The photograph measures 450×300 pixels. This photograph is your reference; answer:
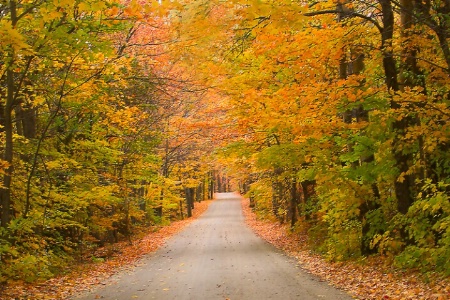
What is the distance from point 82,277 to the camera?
12.1m

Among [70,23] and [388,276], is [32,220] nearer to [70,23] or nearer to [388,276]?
[70,23]

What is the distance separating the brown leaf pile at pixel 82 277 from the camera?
9.43 metres

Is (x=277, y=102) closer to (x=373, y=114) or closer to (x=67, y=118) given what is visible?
(x=373, y=114)

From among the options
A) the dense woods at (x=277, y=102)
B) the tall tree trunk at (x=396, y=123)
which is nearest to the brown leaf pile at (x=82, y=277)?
the dense woods at (x=277, y=102)

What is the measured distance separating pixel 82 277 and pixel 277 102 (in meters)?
7.33

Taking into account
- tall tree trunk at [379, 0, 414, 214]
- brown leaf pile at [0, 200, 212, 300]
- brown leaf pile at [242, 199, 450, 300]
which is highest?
tall tree trunk at [379, 0, 414, 214]

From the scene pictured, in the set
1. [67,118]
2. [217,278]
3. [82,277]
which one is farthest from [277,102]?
[82,277]

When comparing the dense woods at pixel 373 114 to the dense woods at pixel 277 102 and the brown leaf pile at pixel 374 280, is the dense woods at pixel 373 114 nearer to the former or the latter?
the dense woods at pixel 277 102

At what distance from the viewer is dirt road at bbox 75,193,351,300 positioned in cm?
895

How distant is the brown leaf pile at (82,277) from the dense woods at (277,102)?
0.38 metres

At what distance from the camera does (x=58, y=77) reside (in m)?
12.1

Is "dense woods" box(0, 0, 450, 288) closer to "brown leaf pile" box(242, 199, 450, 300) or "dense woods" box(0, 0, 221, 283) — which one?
"dense woods" box(0, 0, 221, 283)

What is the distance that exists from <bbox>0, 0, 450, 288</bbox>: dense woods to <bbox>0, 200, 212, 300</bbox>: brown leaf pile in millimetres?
377

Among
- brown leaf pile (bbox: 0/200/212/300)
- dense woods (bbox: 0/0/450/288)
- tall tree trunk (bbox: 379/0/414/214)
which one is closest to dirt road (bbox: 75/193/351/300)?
brown leaf pile (bbox: 0/200/212/300)
